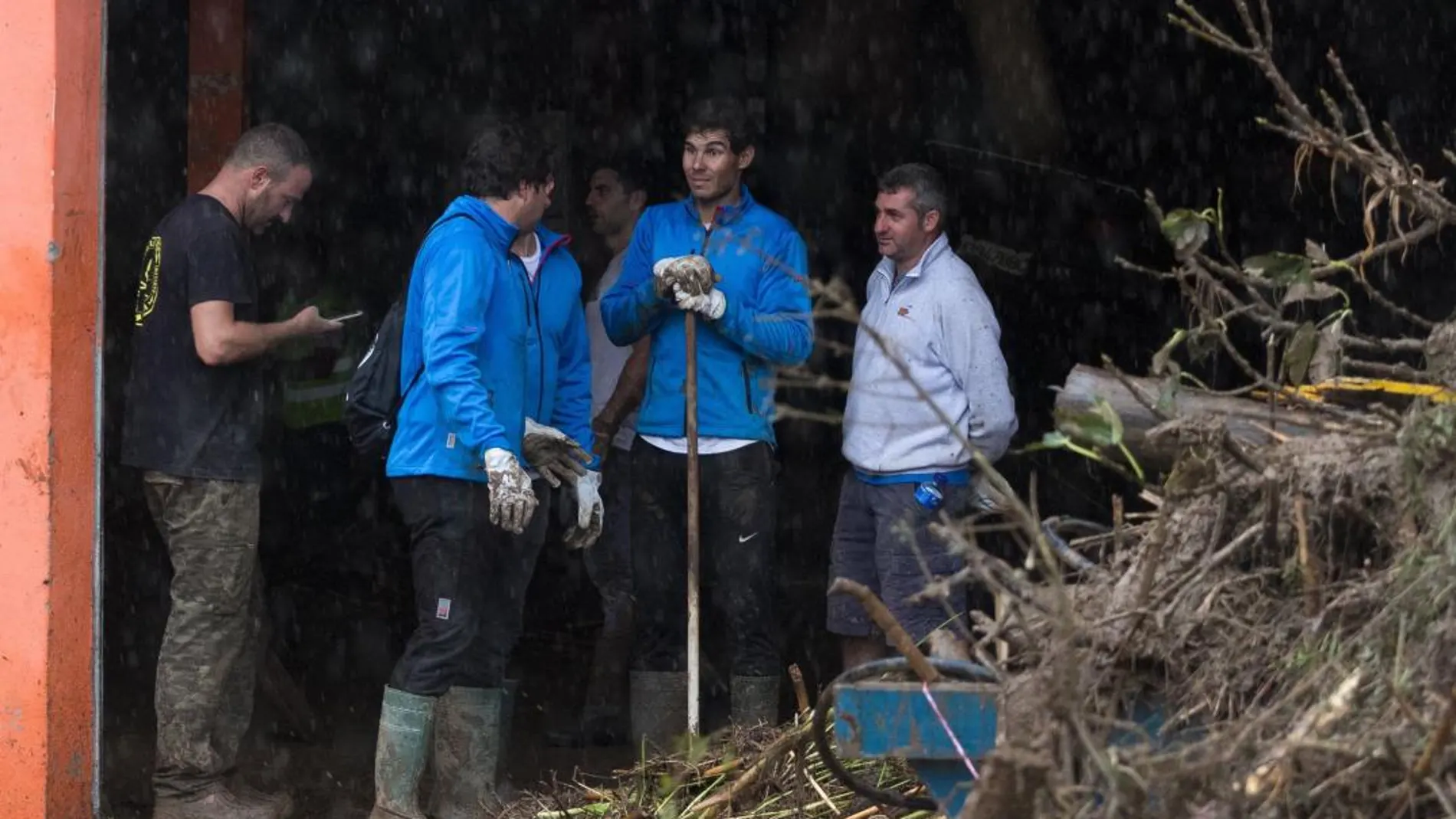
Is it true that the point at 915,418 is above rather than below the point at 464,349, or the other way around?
below

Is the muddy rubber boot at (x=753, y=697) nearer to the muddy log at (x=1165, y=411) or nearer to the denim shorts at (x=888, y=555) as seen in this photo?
the denim shorts at (x=888, y=555)

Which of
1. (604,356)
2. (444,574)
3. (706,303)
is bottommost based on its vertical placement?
(444,574)

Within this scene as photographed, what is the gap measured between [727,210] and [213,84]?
8.03 feet

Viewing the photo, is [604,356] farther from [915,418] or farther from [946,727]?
[946,727]

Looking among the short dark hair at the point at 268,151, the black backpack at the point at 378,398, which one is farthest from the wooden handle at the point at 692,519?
the short dark hair at the point at 268,151

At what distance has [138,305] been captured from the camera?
18.8ft

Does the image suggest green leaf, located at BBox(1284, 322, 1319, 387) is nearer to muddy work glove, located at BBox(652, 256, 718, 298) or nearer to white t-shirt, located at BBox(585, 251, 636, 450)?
muddy work glove, located at BBox(652, 256, 718, 298)

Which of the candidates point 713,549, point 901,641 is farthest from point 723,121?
point 901,641

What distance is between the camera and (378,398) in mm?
5602

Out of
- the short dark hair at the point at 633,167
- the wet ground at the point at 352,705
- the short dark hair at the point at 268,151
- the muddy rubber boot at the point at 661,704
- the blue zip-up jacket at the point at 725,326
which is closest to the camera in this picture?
the short dark hair at the point at 268,151

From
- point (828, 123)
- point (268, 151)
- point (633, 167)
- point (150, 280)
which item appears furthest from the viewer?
point (828, 123)

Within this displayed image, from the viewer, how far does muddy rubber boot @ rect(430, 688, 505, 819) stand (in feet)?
18.6

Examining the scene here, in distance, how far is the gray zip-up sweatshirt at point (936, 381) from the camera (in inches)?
232

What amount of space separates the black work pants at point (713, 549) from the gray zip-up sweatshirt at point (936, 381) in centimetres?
37
